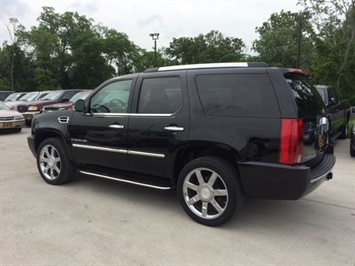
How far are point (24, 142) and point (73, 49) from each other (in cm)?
3577

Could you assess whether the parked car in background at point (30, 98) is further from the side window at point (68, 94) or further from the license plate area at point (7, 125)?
the license plate area at point (7, 125)

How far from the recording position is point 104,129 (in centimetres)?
459

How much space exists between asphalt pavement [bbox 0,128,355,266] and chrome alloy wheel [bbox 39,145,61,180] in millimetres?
217

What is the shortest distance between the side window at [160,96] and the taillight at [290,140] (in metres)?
1.29

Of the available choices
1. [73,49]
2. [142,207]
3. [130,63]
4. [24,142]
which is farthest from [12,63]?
[142,207]

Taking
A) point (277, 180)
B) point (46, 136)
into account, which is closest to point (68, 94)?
point (46, 136)

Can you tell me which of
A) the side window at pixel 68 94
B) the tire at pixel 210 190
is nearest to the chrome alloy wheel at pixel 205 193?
the tire at pixel 210 190

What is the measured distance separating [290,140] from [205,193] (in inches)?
44.9

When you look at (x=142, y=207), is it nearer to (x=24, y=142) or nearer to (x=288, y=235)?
(x=288, y=235)

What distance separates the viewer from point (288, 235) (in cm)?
359

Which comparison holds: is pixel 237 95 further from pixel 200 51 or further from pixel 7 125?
pixel 200 51

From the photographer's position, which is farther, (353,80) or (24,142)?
(353,80)

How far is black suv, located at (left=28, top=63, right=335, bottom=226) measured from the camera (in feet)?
11.0

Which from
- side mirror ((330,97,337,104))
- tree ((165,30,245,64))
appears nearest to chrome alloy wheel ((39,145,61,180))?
side mirror ((330,97,337,104))
